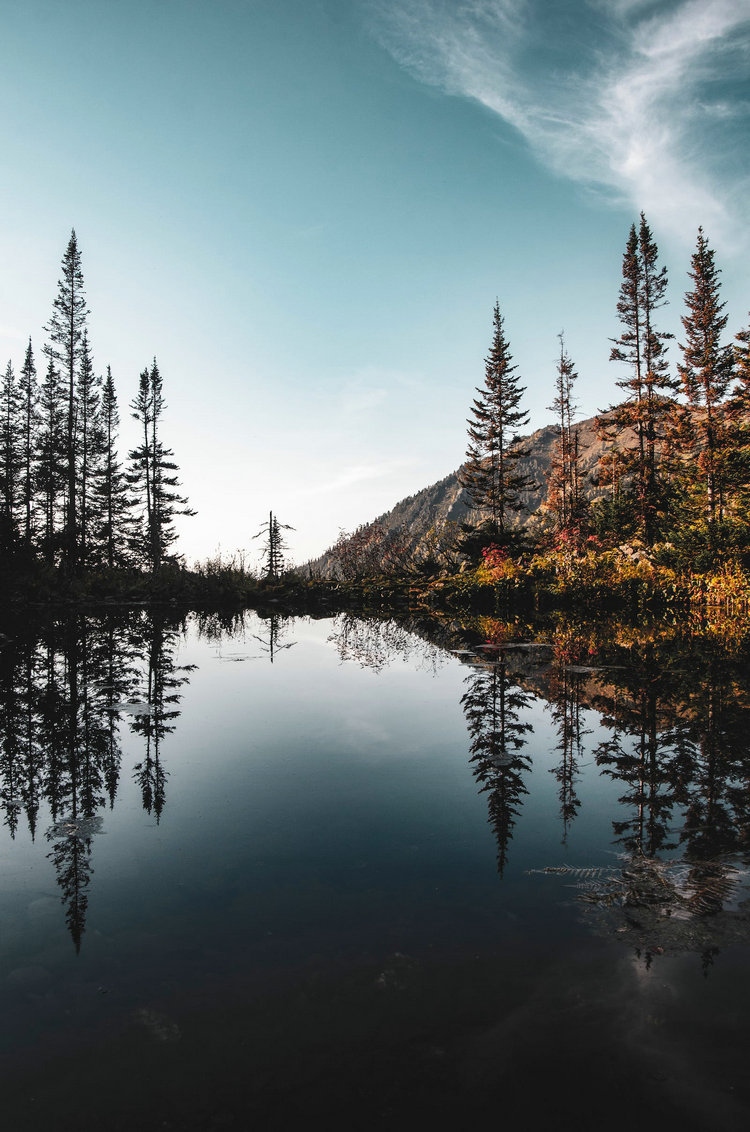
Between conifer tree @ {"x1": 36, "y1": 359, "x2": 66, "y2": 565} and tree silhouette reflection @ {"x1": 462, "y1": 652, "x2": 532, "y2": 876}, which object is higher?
conifer tree @ {"x1": 36, "y1": 359, "x2": 66, "y2": 565}

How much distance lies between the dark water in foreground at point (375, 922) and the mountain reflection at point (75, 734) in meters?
0.04

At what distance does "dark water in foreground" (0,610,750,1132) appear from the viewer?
163 centimetres

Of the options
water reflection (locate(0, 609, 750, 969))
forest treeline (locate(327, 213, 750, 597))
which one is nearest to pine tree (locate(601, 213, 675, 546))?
forest treeline (locate(327, 213, 750, 597))

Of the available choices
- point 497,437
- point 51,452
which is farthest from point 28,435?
point 497,437

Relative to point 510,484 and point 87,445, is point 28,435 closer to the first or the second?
point 87,445

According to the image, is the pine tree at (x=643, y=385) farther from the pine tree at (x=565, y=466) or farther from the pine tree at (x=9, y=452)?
the pine tree at (x=9, y=452)

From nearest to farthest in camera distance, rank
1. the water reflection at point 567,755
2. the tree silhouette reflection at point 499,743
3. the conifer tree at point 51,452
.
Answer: the water reflection at point 567,755 < the tree silhouette reflection at point 499,743 < the conifer tree at point 51,452

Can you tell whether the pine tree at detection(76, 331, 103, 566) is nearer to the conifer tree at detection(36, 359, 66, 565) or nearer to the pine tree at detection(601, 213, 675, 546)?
the conifer tree at detection(36, 359, 66, 565)

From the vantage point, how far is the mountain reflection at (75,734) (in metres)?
3.36

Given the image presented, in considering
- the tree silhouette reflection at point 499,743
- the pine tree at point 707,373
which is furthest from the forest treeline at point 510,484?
the tree silhouette reflection at point 499,743

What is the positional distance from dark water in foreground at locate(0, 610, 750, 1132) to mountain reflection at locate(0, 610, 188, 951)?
36mm

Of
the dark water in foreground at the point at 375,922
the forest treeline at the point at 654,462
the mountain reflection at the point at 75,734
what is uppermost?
the forest treeline at the point at 654,462

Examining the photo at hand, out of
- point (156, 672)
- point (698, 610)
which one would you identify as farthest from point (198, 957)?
point (698, 610)

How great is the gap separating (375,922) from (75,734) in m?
4.03
